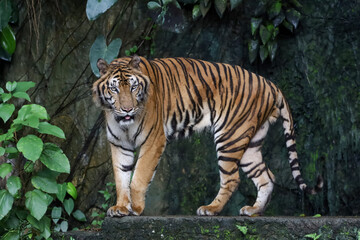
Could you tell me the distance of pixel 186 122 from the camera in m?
4.97

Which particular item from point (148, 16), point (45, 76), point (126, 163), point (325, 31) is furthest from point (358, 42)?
point (45, 76)

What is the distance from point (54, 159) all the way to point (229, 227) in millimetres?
1512

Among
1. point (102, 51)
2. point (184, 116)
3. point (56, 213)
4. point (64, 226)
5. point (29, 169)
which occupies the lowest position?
point (64, 226)

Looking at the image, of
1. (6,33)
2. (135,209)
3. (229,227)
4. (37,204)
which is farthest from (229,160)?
(6,33)

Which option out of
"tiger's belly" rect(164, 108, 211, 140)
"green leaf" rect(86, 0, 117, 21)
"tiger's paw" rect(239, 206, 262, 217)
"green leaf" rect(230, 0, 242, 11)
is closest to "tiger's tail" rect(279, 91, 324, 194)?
"tiger's paw" rect(239, 206, 262, 217)

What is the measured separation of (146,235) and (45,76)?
2933 mm

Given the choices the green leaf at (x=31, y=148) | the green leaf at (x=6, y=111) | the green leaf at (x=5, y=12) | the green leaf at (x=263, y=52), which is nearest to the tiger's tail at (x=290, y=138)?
the green leaf at (x=263, y=52)

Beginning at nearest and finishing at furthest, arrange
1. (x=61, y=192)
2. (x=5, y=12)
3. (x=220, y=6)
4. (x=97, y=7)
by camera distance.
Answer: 1. (x=97, y=7)
2. (x=61, y=192)
3. (x=220, y=6)
4. (x=5, y=12)

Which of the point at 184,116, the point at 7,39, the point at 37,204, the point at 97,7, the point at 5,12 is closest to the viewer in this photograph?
the point at 37,204

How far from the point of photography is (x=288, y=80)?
613 cm

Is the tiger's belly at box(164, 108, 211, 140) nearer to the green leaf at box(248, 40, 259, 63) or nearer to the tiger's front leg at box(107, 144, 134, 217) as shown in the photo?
the tiger's front leg at box(107, 144, 134, 217)

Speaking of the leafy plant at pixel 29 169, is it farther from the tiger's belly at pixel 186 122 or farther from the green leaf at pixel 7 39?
the green leaf at pixel 7 39

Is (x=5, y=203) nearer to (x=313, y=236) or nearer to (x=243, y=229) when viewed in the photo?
(x=243, y=229)

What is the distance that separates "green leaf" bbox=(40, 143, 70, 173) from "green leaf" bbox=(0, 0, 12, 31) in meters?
2.22
